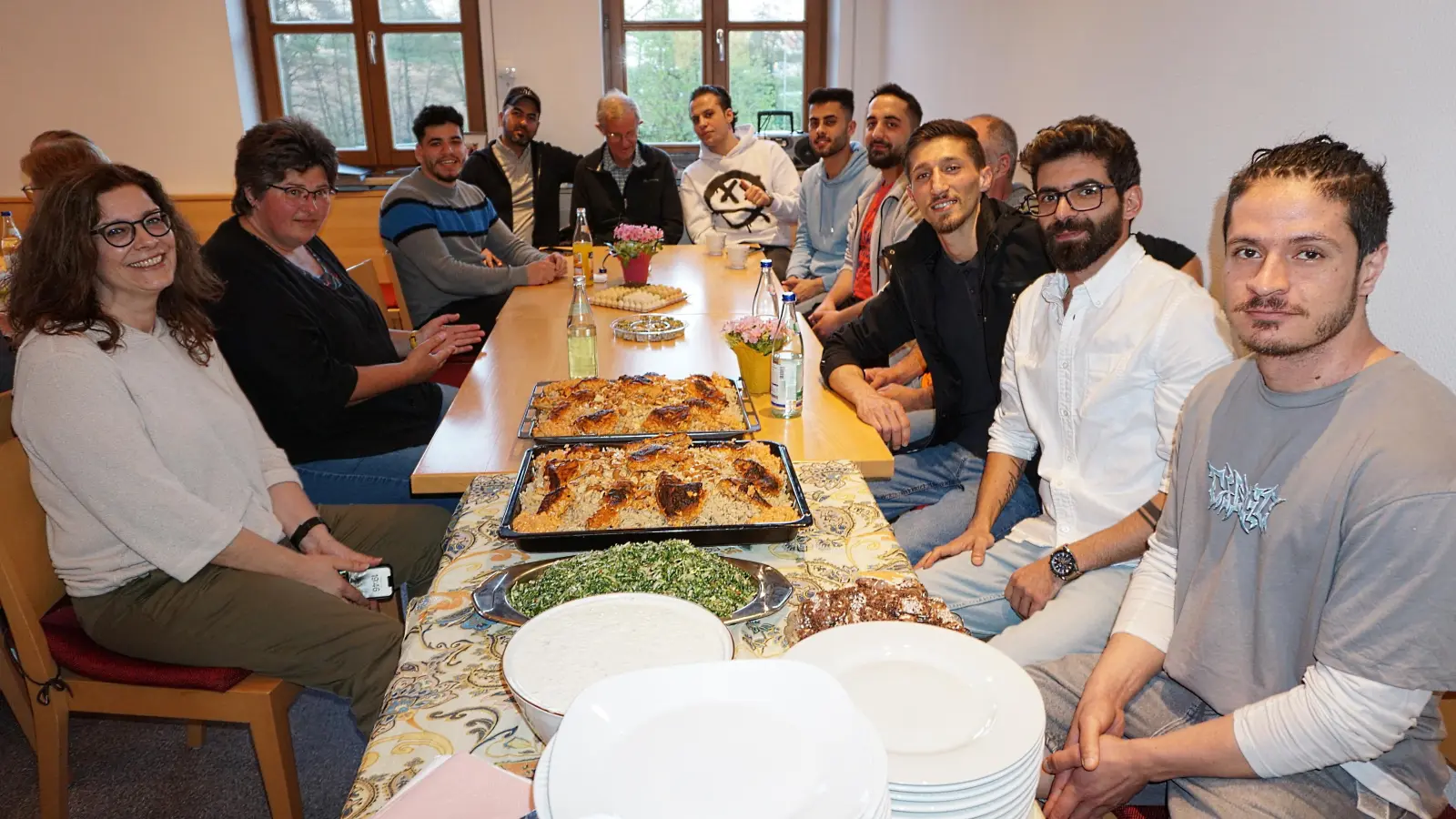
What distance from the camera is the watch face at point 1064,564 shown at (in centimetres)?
173

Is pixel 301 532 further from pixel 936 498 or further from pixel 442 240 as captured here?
pixel 442 240

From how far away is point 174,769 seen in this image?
216 cm

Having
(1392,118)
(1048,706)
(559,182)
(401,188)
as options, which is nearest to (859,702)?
(1048,706)

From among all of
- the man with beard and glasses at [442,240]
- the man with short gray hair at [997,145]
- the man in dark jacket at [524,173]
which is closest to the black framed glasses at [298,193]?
the man with beard and glasses at [442,240]

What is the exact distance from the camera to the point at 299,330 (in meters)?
2.28

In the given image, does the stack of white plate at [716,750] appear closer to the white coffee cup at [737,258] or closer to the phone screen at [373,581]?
the phone screen at [373,581]

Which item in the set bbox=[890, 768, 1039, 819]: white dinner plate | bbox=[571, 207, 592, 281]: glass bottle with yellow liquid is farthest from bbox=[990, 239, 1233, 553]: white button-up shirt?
bbox=[571, 207, 592, 281]: glass bottle with yellow liquid

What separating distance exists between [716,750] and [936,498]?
182 cm

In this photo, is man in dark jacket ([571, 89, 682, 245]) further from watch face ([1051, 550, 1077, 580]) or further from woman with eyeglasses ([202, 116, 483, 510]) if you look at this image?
watch face ([1051, 550, 1077, 580])

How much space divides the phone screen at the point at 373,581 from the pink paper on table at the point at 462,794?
1.09 m

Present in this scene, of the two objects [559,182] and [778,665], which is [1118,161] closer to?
[778,665]

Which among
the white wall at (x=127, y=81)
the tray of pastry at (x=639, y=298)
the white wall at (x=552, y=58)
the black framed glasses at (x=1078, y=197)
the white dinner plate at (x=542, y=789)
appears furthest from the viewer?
the white wall at (x=552, y=58)

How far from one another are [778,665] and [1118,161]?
5.01 ft

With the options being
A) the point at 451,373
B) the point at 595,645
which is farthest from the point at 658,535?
the point at 451,373
